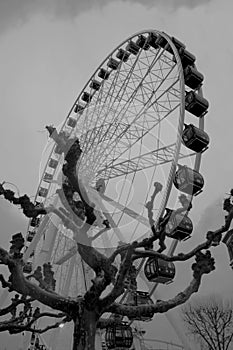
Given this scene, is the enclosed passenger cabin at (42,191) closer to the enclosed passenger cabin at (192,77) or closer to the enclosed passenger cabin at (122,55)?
the enclosed passenger cabin at (122,55)

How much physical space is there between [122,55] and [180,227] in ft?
37.3

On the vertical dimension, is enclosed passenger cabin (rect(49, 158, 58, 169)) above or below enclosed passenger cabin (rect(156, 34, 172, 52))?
below

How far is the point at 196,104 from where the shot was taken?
14.1 metres

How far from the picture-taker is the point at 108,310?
5848 mm

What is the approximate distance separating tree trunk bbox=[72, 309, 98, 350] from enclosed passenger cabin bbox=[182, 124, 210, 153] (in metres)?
9.10

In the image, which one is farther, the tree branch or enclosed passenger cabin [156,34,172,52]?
enclosed passenger cabin [156,34,172,52]

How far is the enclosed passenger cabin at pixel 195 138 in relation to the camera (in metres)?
13.3

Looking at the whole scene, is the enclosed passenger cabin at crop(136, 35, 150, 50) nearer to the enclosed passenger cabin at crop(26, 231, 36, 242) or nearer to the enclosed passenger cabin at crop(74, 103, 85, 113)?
the enclosed passenger cabin at crop(74, 103, 85, 113)

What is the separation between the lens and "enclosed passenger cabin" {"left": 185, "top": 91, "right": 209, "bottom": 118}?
46.4 ft

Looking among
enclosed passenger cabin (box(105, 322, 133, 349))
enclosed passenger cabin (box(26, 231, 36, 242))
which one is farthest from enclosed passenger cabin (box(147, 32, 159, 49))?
enclosed passenger cabin (box(26, 231, 36, 242))

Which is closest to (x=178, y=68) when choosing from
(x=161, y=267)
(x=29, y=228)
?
(x=161, y=267)

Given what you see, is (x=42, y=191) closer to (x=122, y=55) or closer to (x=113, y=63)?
(x=113, y=63)

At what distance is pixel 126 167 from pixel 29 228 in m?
12.0

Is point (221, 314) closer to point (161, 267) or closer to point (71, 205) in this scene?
point (161, 267)
